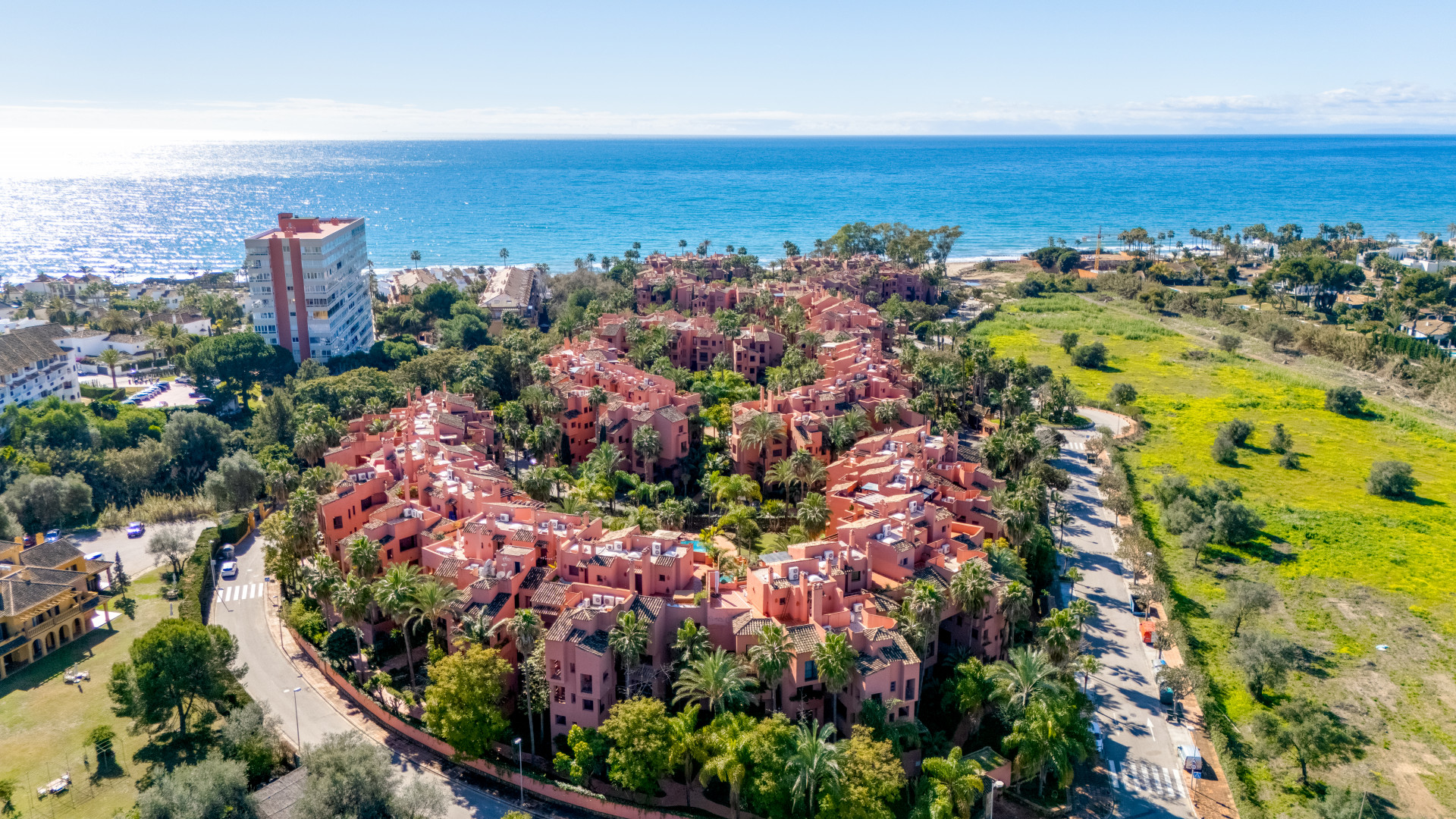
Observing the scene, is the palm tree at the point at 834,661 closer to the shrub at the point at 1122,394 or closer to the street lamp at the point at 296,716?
the street lamp at the point at 296,716

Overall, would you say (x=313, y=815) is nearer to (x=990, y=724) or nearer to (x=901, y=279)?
(x=990, y=724)

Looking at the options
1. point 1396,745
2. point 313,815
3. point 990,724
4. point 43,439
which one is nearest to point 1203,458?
point 1396,745

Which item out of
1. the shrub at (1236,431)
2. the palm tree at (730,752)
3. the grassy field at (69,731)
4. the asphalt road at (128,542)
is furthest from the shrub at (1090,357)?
the grassy field at (69,731)

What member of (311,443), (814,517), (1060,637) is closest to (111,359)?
(311,443)

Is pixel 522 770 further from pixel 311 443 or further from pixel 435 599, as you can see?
pixel 311 443

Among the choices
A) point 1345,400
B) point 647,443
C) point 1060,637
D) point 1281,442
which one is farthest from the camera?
point 1345,400

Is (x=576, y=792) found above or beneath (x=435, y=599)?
beneath

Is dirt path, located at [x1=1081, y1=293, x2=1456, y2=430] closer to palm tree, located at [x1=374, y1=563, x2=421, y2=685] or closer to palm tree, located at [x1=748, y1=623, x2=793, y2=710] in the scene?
palm tree, located at [x1=748, y1=623, x2=793, y2=710]
